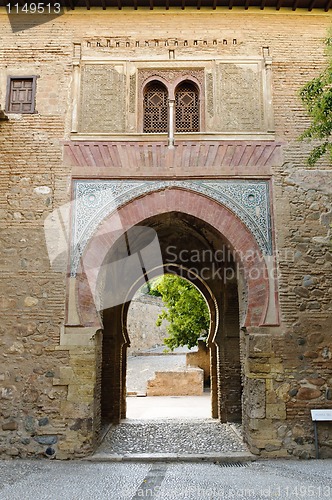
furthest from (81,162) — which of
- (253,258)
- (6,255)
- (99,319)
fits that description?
(253,258)

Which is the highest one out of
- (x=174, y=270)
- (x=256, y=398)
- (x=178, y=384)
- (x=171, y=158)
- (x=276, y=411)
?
(x=171, y=158)

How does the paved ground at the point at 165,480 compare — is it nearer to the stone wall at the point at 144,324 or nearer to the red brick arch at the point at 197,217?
the red brick arch at the point at 197,217

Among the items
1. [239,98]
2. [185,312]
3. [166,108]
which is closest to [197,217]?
[166,108]

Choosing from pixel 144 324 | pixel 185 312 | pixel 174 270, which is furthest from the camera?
pixel 144 324

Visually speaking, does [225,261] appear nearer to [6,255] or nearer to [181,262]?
[181,262]

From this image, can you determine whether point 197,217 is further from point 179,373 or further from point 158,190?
point 179,373

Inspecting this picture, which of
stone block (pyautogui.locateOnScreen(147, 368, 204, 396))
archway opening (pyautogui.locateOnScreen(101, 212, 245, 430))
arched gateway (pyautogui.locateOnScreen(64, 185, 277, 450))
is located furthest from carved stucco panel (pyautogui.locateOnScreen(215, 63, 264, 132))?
stone block (pyautogui.locateOnScreen(147, 368, 204, 396))

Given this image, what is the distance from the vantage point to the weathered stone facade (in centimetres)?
607

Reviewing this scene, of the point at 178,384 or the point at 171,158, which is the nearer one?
the point at 171,158

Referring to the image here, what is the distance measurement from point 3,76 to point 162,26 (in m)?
2.50

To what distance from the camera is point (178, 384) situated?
46.7ft

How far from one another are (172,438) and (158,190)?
155 inches

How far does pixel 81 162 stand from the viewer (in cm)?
670

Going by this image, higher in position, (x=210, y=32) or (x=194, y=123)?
(x=210, y=32)
